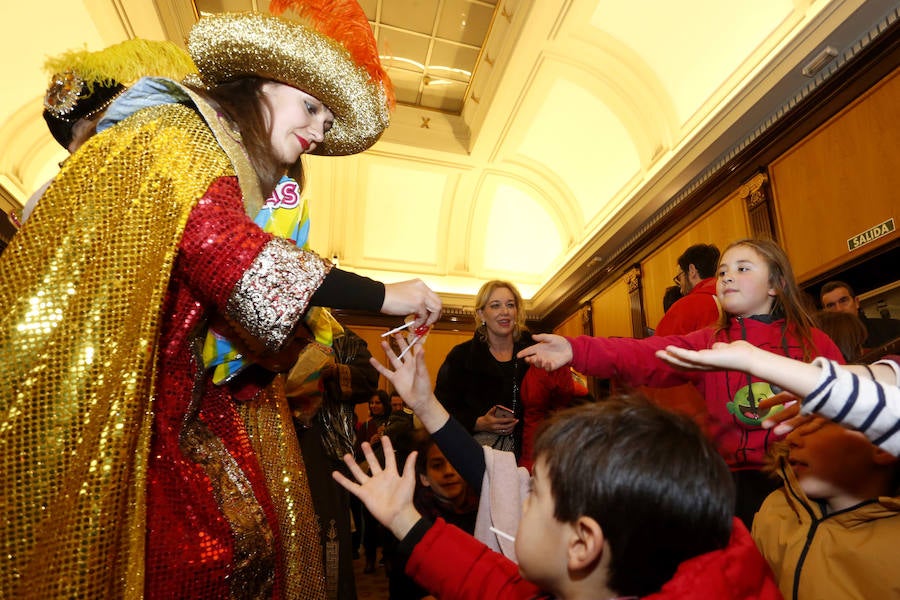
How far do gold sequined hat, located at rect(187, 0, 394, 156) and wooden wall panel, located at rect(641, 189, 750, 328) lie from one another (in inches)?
183

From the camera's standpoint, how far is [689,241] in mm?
6371

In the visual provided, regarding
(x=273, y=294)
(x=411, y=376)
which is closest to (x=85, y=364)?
(x=273, y=294)

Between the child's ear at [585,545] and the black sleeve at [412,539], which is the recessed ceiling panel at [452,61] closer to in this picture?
the black sleeve at [412,539]

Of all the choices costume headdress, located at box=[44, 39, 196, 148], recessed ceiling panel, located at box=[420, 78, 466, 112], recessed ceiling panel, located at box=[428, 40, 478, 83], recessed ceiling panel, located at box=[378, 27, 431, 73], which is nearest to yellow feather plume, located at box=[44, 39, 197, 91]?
costume headdress, located at box=[44, 39, 196, 148]

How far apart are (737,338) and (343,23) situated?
178cm

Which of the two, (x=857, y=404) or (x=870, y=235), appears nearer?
(x=857, y=404)

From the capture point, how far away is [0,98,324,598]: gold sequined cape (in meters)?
0.94

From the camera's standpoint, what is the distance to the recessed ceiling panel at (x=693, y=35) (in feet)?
15.4

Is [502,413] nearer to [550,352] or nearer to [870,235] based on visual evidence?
[550,352]

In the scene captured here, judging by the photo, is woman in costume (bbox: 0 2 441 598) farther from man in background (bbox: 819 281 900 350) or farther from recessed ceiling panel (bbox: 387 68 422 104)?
recessed ceiling panel (bbox: 387 68 422 104)

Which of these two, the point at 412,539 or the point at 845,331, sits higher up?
the point at 845,331

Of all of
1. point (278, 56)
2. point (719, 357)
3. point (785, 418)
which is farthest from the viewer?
point (278, 56)

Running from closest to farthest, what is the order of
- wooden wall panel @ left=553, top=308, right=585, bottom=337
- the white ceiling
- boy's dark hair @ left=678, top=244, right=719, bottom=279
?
boy's dark hair @ left=678, top=244, right=719, bottom=279 < the white ceiling < wooden wall panel @ left=553, top=308, right=585, bottom=337

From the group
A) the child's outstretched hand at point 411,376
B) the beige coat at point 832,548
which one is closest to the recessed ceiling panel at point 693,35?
the beige coat at point 832,548
